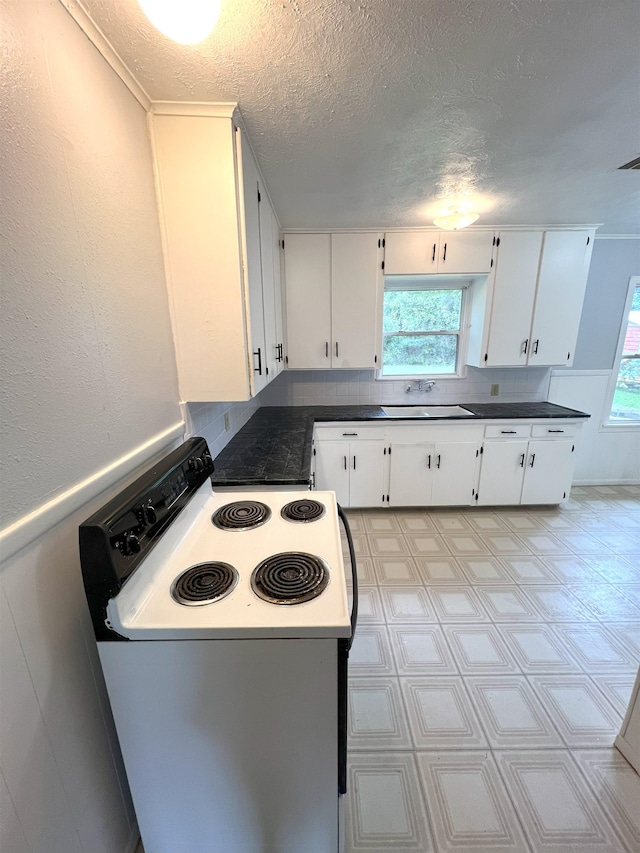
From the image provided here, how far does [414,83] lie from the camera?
112 cm

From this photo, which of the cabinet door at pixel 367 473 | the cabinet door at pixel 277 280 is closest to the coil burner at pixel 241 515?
the cabinet door at pixel 277 280

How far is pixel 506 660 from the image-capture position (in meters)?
1.63

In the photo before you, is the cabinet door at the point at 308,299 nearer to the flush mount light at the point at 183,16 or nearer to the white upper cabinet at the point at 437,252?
the white upper cabinet at the point at 437,252

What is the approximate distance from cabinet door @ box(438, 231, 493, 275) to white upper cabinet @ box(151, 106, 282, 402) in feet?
5.89

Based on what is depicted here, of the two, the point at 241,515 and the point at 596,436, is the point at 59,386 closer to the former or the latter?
the point at 241,515

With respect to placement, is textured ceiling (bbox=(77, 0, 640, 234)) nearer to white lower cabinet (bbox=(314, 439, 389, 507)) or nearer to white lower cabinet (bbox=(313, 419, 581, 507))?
white lower cabinet (bbox=(313, 419, 581, 507))

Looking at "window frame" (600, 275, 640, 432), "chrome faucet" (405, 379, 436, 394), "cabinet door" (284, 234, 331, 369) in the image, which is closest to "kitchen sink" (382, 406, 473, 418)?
"chrome faucet" (405, 379, 436, 394)

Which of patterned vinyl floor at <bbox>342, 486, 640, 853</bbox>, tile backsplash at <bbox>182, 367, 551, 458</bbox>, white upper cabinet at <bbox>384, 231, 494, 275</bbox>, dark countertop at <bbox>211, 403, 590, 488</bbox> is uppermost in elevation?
white upper cabinet at <bbox>384, 231, 494, 275</bbox>

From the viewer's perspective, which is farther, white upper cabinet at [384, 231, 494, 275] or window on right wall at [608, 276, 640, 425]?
window on right wall at [608, 276, 640, 425]

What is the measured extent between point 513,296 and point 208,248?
255 centimetres

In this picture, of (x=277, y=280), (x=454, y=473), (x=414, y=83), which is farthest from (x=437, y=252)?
(x=454, y=473)

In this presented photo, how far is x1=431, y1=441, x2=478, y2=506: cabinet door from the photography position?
9.30 feet

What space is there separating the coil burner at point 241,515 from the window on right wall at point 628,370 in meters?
→ 3.76

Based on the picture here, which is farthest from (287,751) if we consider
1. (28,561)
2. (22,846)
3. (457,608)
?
(457,608)
